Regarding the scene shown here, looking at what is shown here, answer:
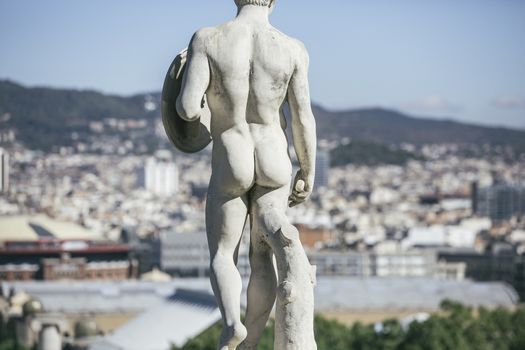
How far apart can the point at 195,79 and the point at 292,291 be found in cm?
124

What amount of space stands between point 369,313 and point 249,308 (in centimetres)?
8332

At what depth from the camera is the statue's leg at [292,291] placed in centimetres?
1164

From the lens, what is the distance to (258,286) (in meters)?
12.0

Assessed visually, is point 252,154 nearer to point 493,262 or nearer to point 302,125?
point 302,125

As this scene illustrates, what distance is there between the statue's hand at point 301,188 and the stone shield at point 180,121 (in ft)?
1.94

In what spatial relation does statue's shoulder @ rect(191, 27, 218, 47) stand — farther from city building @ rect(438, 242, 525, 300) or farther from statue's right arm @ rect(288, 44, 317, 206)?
city building @ rect(438, 242, 525, 300)

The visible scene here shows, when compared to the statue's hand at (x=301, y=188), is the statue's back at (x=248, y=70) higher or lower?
higher

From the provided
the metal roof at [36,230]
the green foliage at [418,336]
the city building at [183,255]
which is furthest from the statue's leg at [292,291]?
the city building at [183,255]

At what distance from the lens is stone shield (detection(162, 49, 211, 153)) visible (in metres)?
12.0

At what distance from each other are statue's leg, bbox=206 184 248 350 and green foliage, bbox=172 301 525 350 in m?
43.4

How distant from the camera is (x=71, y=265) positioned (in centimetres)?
13375

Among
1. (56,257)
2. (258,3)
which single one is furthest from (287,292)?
(56,257)

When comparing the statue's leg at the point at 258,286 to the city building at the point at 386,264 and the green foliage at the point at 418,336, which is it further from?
the city building at the point at 386,264

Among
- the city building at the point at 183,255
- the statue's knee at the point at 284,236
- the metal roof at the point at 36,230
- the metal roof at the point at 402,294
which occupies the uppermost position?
the statue's knee at the point at 284,236
